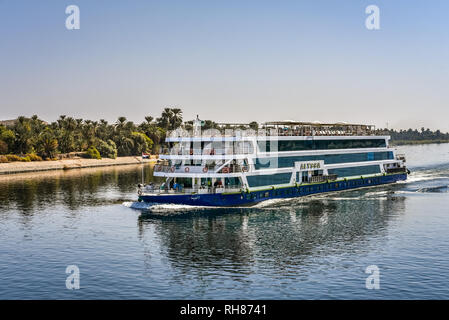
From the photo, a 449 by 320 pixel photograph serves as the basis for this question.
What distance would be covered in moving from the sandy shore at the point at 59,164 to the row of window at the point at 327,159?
258 feet

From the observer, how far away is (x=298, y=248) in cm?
3719

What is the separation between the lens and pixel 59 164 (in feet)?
424

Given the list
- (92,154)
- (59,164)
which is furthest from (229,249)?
(92,154)

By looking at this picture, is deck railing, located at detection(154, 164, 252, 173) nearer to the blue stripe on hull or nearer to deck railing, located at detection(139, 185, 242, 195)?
deck railing, located at detection(139, 185, 242, 195)

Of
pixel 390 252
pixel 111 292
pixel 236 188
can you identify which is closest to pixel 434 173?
pixel 236 188

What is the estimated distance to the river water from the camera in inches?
1125

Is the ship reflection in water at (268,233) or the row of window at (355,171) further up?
the row of window at (355,171)

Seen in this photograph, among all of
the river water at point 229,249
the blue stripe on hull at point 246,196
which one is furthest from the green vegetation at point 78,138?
the blue stripe on hull at point 246,196

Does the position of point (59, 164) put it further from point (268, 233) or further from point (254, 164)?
point (268, 233)

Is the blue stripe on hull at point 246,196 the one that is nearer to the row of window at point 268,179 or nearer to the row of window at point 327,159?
the row of window at point 268,179

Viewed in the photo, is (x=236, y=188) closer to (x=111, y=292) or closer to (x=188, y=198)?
(x=188, y=198)

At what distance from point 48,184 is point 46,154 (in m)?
52.4

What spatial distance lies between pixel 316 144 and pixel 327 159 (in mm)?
3504

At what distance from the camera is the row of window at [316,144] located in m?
58.5
